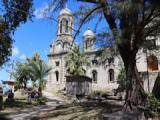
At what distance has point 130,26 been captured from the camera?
1315cm

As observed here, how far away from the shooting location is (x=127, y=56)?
13.9 m

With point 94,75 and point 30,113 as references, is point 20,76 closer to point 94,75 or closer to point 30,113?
point 94,75

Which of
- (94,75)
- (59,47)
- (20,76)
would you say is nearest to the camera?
(20,76)

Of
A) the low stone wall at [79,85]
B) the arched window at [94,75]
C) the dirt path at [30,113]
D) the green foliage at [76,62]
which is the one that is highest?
the green foliage at [76,62]

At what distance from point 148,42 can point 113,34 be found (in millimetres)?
3353

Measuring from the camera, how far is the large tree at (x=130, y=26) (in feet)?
41.1

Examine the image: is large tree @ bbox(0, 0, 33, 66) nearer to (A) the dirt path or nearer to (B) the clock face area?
(A) the dirt path

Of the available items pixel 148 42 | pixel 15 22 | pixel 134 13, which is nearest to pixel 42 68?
pixel 15 22

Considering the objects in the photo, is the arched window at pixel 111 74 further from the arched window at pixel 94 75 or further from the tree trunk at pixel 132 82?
the tree trunk at pixel 132 82

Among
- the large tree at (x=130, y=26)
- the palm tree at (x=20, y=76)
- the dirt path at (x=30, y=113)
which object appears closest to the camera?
the large tree at (x=130, y=26)

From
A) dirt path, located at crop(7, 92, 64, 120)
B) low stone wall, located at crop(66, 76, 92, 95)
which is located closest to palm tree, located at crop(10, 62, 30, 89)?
low stone wall, located at crop(66, 76, 92, 95)

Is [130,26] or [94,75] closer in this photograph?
[130,26]

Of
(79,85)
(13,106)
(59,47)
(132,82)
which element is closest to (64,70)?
(59,47)

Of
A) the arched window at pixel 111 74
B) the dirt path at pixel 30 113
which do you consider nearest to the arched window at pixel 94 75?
the arched window at pixel 111 74
